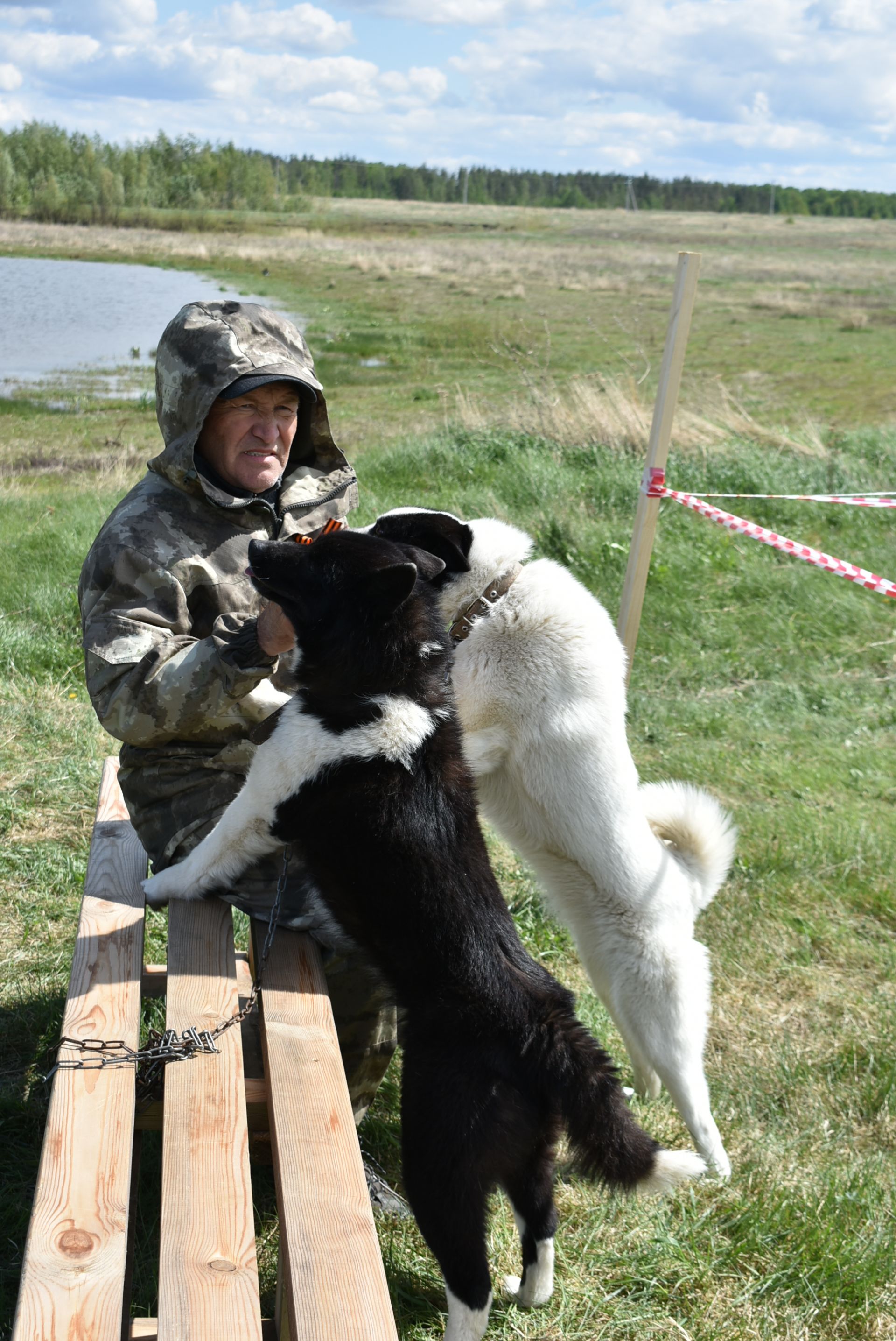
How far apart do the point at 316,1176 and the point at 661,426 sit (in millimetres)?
3039

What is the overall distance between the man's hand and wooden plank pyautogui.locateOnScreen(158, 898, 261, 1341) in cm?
69

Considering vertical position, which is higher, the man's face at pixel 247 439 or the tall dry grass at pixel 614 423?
the man's face at pixel 247 439

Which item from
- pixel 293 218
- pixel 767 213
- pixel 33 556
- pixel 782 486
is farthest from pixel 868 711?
pixel 767 213

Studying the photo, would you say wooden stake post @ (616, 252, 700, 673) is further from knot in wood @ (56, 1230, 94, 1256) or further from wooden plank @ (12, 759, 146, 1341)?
knot in wood @ (56, 1230, 94, 1256)

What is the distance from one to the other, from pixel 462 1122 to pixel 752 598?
527cm

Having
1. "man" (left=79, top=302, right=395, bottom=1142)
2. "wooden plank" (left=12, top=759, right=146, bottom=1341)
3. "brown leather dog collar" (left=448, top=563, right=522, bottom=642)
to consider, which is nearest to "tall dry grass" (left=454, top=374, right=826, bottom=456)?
"brown leather dog collar" (left=448, top=563, right=522, bottom=642)

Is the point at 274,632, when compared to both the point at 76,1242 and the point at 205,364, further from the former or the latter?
the point at 76,1242

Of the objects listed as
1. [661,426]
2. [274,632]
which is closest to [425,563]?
[274,632]

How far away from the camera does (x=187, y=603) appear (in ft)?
8.95

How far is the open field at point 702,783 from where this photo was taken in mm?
2348

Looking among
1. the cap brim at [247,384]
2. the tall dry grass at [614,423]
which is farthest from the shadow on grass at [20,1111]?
the tall dry grass at [614,423]

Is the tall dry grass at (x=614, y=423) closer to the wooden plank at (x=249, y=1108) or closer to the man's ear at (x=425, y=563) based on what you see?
the man's ear at (x=425, y=563)

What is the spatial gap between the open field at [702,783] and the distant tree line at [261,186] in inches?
1038

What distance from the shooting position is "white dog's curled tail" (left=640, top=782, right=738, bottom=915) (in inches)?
119
